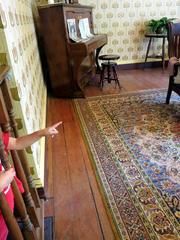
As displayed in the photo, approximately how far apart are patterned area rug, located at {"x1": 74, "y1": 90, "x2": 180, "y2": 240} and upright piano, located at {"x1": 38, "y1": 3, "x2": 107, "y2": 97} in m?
0.36

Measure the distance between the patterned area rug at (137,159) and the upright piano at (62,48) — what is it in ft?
1.19

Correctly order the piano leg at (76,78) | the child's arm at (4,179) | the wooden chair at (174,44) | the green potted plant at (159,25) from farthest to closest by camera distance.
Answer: the green potted plant at (159,25), the piano leg at (76,78), the wooden chair at (174,44), the child's arm at (4,179)

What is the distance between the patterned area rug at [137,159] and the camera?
1.30m

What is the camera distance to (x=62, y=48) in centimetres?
305

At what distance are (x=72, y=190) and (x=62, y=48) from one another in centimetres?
212

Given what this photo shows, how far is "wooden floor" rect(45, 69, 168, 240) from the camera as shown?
1267mm

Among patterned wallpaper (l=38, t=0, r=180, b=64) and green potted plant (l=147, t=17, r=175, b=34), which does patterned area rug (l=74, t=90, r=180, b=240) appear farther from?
patterned wallpaper (l=38, t=0, r=180, b=64)

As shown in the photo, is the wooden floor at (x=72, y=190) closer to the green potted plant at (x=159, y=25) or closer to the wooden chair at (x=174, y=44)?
the wooden chair at (x=174, y=44)

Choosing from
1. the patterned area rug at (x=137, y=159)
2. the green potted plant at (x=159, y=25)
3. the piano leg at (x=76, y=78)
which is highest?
the green potted plant at (x=159, y=25)

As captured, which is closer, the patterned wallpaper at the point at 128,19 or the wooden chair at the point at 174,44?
the wooden chair at the point at 174,44

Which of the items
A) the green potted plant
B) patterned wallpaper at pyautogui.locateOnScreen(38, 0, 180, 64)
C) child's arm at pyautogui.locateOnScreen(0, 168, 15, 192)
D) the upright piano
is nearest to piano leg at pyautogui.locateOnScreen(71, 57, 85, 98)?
the upright piano

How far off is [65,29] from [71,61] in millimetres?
417

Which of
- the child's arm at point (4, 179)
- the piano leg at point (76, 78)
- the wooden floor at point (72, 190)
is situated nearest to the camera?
the child's arm at point (4, 179)

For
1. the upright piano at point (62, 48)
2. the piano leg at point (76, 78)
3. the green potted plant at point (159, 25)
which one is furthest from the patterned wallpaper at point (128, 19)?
the piano leg at point (76, 78)
